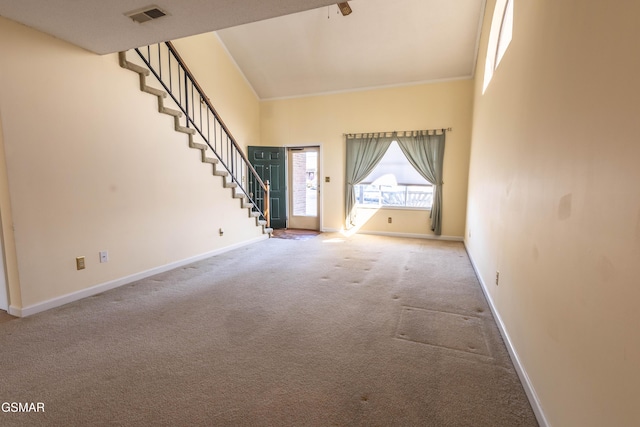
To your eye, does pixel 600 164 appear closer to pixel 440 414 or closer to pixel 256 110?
pixel 440 414

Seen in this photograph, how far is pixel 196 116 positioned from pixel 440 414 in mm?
5530

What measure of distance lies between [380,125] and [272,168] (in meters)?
2.55

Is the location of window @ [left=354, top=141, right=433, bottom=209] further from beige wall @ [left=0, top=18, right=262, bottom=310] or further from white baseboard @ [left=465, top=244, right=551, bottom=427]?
beige wall @ [left=0, top=18, right=262, bottom=310]

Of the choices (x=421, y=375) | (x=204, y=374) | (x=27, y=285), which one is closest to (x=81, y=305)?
(x=27, y=285)

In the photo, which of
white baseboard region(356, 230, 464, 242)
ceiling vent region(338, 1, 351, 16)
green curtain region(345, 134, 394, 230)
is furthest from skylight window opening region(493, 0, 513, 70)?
white baseboard region(356, 230, 464, 242)

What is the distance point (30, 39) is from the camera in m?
2.51

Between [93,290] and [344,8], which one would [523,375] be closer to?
[93,290]

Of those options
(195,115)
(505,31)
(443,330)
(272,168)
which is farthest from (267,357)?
(272,168)

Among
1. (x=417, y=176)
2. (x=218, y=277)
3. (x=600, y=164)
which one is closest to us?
(x=600, y=164)

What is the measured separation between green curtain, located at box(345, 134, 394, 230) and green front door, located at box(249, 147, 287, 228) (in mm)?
1519

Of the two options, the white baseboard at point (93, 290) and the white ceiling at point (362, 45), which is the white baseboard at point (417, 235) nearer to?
the white ceiling at point (362, 45)

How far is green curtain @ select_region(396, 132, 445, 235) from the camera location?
5848 millimetres

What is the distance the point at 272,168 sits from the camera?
6719mm

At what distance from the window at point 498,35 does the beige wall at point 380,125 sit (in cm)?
173
